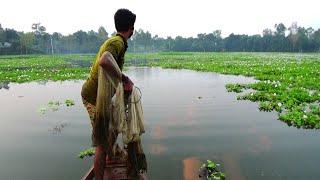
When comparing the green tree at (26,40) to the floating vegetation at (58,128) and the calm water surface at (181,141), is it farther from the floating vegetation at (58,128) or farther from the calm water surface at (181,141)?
the floating vegetation at (58,128)

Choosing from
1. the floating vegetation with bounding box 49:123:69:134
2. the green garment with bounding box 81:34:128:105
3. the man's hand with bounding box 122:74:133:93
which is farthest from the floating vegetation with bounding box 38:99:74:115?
the man's hand with bounding box 122:74:133:93

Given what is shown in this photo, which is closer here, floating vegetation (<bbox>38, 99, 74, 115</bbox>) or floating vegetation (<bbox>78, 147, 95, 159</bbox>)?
floating vegetation (<bbox>78, 147, 95, 159</bbox>)

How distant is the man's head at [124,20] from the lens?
463cm

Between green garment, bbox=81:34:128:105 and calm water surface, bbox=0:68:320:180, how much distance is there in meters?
2.08

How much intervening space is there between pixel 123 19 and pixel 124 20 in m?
0.02

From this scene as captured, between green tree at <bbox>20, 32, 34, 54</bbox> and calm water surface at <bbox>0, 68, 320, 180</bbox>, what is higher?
green tree at <bbox>20, 32, 34, 54</bbox>

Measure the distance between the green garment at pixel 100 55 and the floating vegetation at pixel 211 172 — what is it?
2460 millimetres

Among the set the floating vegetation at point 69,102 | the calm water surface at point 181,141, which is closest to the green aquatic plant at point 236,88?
the calm water surface at point 181,141

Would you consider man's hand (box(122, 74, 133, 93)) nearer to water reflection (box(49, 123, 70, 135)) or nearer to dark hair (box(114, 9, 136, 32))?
dark hair (box(114, 9, 136, 32))

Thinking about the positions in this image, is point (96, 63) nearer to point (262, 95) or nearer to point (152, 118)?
point (152, 118)

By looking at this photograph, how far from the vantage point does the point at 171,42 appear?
158000 mm

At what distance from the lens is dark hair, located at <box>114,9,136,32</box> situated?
4.63 meters

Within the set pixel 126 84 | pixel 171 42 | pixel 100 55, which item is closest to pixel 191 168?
pixel 126 84

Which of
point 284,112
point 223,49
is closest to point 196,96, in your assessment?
point 284,112
